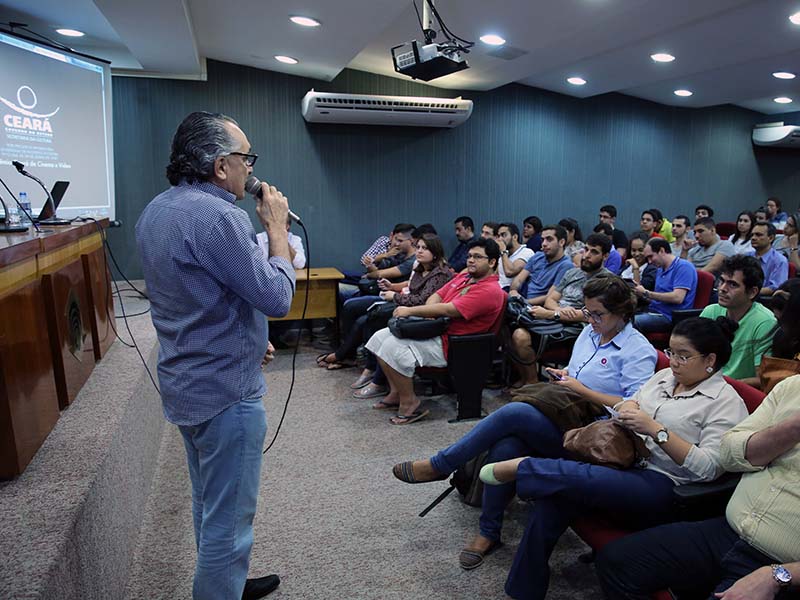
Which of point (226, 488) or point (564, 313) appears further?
point (564, 313)

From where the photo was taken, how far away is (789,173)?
8.26 metres

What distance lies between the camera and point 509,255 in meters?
5.17

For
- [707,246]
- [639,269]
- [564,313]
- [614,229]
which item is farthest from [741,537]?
[614,229]

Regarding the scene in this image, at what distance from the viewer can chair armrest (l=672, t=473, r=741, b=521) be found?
4.90ft

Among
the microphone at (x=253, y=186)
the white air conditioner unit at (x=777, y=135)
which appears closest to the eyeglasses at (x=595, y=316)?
the microphone at (x=253, y=186)

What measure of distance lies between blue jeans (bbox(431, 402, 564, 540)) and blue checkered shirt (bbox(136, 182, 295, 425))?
3.20ft

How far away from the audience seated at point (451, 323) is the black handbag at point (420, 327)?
1.3 inches

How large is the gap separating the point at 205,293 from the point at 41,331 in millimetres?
790

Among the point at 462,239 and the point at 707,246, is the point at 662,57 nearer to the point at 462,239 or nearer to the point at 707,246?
the point at 707,246

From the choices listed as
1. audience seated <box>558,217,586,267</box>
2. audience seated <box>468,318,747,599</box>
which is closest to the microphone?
audience seated <box>468,318,747,599</box>

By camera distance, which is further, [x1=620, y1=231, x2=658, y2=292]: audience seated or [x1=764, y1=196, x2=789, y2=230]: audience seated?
[x1=764, y1=196, x2=789, y2=230]: audience seated

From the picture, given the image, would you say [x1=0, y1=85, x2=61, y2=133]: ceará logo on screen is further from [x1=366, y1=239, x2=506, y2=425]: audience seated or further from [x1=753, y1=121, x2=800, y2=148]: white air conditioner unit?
[x1=753, y1=121, x2=800, y2=148]: white air conditioner unit

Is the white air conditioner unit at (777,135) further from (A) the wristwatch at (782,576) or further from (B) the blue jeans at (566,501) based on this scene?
(A) the wristwatch at (782,576)

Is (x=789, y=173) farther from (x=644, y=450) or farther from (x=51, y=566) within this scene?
(x=51, y=566)
